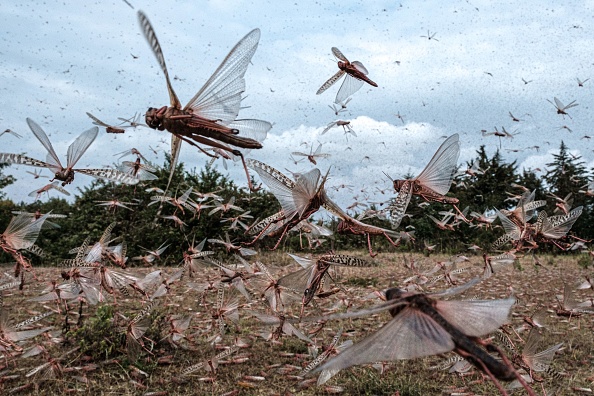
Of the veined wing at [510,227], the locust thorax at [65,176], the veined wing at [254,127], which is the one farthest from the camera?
the veined wing at [510,227]

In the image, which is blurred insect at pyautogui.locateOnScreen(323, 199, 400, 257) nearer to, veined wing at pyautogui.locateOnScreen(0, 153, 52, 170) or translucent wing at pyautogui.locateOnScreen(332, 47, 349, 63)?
veined wing at pyautogui.locateOnScreen(0, 153, 52, 170)

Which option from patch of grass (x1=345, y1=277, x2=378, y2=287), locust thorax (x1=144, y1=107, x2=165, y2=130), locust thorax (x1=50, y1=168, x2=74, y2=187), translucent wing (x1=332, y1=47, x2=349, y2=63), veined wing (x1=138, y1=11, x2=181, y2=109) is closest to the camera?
veined wing (x1=138, y1=11, x2=181, y2=109)

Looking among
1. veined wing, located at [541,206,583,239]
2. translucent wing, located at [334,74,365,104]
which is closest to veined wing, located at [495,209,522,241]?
veined wing, located at [541,206,583,239]

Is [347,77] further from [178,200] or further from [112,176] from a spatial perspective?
[112,176]

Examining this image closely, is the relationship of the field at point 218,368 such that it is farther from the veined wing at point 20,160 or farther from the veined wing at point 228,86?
the veined wing at point 228,86

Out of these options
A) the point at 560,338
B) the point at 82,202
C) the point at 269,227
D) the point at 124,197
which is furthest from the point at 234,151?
the point at 82,202

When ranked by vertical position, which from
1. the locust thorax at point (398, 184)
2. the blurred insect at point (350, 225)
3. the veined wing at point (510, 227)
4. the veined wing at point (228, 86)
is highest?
the veined wing at point (228, 86)

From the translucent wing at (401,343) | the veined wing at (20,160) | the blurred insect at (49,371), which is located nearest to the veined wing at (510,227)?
the translucent wing at (401,343)
